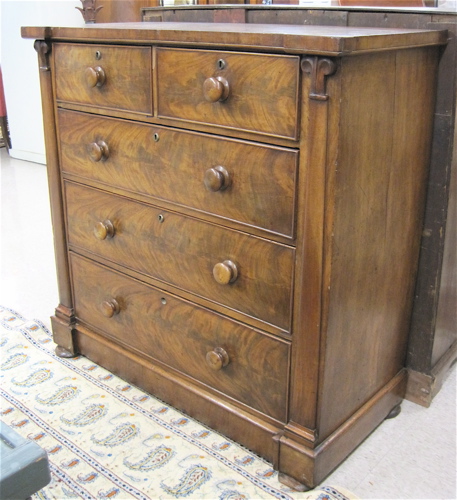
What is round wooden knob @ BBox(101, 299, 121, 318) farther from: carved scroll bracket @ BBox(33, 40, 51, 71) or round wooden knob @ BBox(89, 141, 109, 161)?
carved scroll bracket @ BBox(33, 40, 51, 71)

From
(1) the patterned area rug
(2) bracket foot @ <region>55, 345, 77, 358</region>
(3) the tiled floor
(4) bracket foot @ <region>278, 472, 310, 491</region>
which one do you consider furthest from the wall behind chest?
(4) bracket foot @ <region>278, 472, 310, 491</region>

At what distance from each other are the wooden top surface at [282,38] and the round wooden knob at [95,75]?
69mm

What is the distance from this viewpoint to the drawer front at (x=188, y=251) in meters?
1.35

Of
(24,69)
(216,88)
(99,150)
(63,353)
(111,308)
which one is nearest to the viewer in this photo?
(216,88)

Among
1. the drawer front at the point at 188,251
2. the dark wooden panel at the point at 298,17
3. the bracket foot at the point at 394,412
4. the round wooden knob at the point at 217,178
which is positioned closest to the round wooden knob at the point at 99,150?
the drawer front at the point at 188,251

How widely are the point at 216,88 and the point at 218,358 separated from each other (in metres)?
0.61

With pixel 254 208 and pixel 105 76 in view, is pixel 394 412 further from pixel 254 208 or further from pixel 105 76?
pixel 105 76

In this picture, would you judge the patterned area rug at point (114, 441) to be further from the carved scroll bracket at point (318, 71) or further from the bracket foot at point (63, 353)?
the carved scroll bracket at point (318, 71)

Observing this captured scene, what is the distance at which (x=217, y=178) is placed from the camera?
1341 mm

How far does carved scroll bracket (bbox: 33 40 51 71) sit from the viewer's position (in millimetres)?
1672

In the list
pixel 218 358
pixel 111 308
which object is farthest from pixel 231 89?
pixel 111 308

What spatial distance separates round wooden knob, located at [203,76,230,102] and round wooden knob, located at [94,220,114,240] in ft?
1.76

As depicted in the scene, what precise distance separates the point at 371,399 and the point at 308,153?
697 mm

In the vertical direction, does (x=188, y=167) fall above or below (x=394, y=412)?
above
